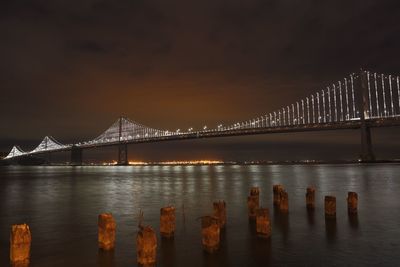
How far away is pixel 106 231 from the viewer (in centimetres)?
855

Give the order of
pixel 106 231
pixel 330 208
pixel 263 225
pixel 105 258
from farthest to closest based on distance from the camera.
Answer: pixel 330 208 → pixel 263 225 → pixel 106 231 → pixel 105 258

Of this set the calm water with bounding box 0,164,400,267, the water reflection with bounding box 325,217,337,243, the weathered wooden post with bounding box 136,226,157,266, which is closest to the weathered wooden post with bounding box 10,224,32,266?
the calm water with bounding box 0,164,400,267

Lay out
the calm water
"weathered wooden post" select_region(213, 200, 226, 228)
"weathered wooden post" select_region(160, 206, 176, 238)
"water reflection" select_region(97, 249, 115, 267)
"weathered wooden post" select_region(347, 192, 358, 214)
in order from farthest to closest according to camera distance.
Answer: "weathered wooden post" select_region(347, 192, 358, 214) → "weathered wooden post" select_region(213, 200, 226, 228) → "weathered wooden post" select_region(160, 206, 176, 238) → the calm water → "water reflection" select_region(97, 249, 115, 267)

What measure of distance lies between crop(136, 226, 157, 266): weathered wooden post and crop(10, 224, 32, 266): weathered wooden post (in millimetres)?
2054

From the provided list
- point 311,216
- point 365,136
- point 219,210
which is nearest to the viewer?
point 219,210

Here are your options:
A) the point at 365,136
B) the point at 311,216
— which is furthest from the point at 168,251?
the point at 365,136

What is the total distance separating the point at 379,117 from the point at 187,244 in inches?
2376

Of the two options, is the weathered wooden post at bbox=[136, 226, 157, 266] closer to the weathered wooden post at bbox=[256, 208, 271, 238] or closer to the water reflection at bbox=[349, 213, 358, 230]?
the weathered wooden post at bbox=[256, 208, 271, 238]

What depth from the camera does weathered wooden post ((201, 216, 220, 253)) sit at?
26.5 feet

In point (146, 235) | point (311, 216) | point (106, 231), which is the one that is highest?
point (146, 235)

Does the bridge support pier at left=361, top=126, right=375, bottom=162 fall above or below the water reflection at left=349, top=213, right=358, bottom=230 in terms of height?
above

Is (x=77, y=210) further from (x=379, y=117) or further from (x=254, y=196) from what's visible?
(x=379, y=117)

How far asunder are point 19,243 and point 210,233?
3540 millimetres

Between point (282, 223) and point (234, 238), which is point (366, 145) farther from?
point (234, 238)
